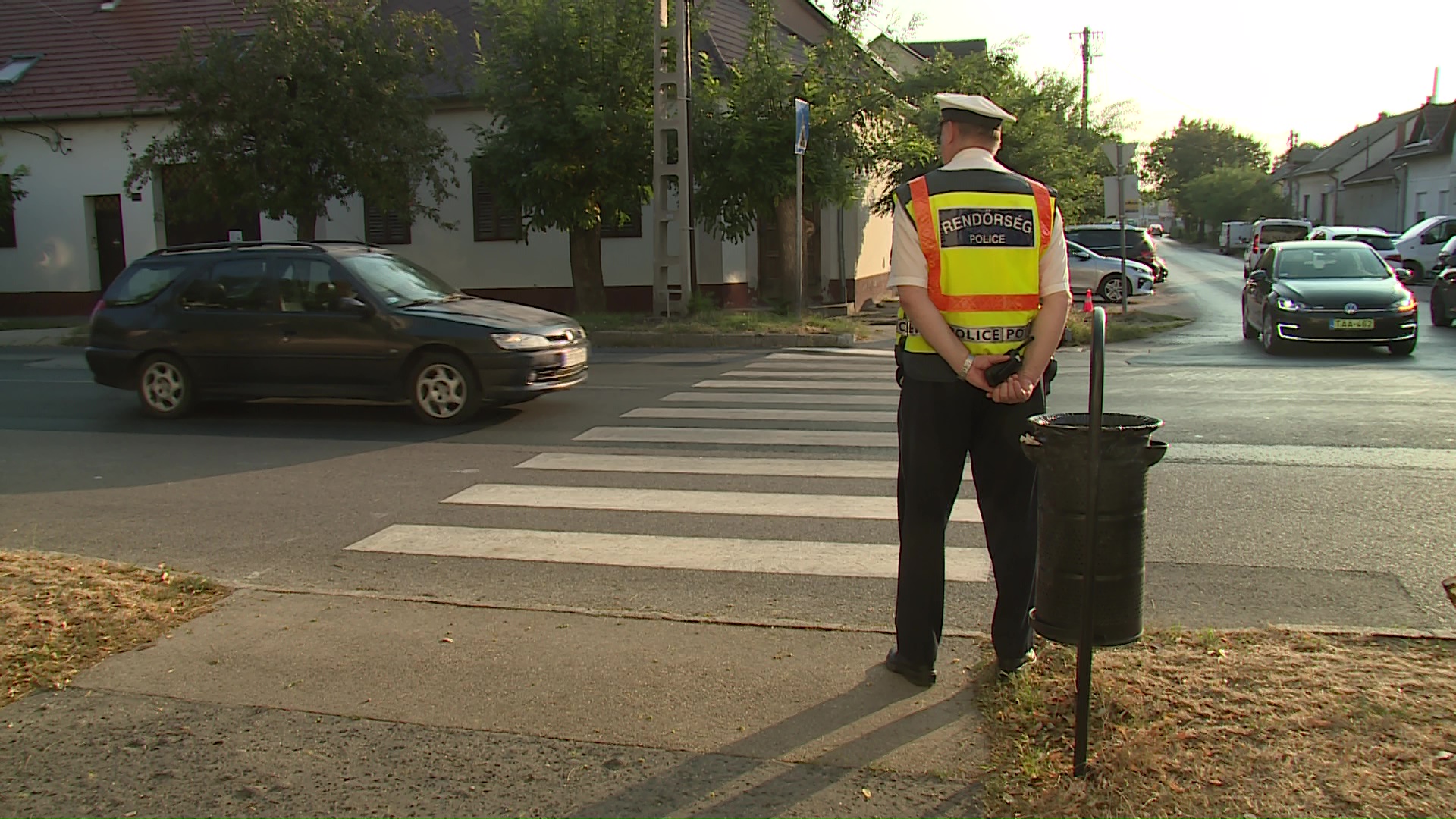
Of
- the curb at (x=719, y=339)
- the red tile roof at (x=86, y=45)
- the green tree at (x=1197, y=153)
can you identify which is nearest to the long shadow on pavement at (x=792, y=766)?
the curb at (x=719, y=339)

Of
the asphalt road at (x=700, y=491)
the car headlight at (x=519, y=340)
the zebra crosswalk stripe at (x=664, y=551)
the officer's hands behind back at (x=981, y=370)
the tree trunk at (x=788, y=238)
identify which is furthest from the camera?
the tree trunk at (x=788, y=238)

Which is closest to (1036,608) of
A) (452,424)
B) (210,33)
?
(452,424)

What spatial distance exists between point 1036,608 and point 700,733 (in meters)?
1.16

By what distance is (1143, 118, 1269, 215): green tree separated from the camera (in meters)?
106

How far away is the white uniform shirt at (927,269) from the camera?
12.5 feet

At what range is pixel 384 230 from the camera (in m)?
25.4

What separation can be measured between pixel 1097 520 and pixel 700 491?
4409mm

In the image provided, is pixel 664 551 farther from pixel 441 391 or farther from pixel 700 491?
pixel 441 391

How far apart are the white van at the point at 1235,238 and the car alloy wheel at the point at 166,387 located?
2364 inches

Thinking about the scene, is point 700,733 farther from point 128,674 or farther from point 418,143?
point 418,143

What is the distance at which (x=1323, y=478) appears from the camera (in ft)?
25.1

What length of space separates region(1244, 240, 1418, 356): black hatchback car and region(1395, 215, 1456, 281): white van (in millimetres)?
17145

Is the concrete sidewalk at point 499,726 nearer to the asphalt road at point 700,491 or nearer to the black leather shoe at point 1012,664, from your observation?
the black leather shoe at point 1012,664

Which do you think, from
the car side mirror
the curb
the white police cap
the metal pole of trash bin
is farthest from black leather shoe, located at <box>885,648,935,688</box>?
the curb
